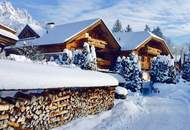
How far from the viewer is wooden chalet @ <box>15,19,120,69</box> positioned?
3136cm

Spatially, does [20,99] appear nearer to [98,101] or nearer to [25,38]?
[98,101]

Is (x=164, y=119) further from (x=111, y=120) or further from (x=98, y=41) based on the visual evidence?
(x=98, y=41)

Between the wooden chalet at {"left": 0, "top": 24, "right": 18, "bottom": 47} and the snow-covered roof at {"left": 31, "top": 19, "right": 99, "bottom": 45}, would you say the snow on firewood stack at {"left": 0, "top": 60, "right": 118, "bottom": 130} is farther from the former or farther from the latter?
the snow-covered roof at {"left": 31, "top": 19, "right": 99, "bottom": 45}

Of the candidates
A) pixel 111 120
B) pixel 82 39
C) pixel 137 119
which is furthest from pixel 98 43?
pixel 111 120

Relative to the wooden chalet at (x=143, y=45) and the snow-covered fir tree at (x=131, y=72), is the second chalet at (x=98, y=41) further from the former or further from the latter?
the snow-covered fir tree at (x=131, y=72)

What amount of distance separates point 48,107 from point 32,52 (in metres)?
19.2

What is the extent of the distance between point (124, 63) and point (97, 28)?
22.7 feet

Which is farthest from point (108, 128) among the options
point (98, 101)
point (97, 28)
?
point (97, 28)

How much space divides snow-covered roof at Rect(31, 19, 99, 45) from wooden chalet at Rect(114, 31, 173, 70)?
7118 millimetres

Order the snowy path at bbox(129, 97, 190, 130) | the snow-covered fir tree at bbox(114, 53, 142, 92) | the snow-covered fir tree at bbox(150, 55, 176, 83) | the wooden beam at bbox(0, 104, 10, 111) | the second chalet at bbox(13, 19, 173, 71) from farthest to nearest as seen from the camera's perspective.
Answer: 1. the snow-covered fir tree at bbox(150, 55, 176, 83)
2. the second chalet at bbox(13, 19, 173, 71)
3. the snow-covered fir tree at bbox(114, 53, 142, 92)
4. the snowy path at bbox(129, 97, 190, 130)
5. the wooden beam at bbox(0, 104, 10, 111)

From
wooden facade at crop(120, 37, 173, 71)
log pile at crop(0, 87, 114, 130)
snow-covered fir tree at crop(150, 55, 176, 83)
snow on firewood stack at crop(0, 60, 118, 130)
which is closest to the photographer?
snow on firewood stack at crop(0, 60, 118, 130)

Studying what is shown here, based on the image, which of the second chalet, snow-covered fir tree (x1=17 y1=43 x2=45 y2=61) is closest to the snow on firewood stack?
snow-covered fir tree (x1=17 y1=43 x2=45 y2=61)

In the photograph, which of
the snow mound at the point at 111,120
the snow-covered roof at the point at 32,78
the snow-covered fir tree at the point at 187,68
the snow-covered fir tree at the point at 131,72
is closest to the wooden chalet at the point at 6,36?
the snow-covered roof at the point at 32,78

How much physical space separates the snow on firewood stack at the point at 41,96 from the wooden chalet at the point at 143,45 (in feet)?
76.8
